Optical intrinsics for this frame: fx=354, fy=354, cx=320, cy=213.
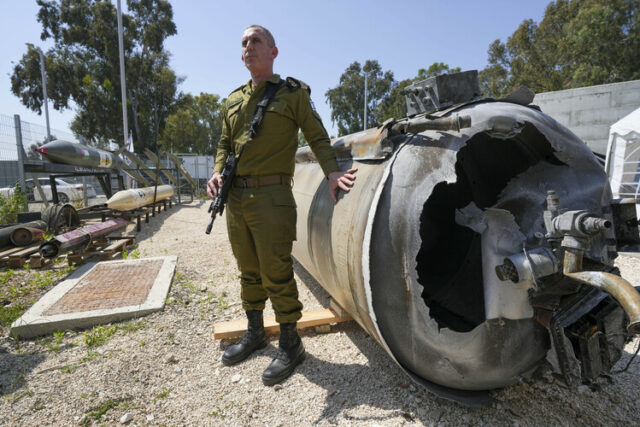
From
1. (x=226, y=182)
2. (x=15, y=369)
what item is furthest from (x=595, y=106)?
(x=15, y=369)

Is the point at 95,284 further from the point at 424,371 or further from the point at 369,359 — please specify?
the point at 424,371

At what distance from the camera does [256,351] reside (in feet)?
8.89

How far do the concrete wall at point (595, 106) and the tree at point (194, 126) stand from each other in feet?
96.6

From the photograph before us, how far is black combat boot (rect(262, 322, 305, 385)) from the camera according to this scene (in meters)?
2.30

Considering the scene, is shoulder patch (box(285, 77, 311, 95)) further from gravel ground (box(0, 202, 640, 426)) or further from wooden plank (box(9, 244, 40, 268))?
wooden plank (box(9, 244, 40, 268))

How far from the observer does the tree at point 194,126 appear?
34.6 metres

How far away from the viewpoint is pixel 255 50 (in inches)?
96.1

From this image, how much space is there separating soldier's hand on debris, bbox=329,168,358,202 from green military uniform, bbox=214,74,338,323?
0.07 meters

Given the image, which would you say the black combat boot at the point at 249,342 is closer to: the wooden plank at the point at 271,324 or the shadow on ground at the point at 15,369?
the wooden plank at the point at 271,324

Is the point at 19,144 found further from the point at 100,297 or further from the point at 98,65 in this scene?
the point at 98,65

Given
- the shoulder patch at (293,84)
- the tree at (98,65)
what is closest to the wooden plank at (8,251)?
the shoulder patch at (293,84)

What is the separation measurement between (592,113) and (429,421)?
10.9 metres

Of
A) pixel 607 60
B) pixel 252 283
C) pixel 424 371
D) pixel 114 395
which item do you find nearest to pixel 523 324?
pixel 424 371

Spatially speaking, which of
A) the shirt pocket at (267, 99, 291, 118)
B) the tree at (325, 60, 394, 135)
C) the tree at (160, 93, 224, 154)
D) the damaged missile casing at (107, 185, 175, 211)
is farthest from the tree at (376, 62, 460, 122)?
the shirt pocket at (267, 99, 291, 118)
